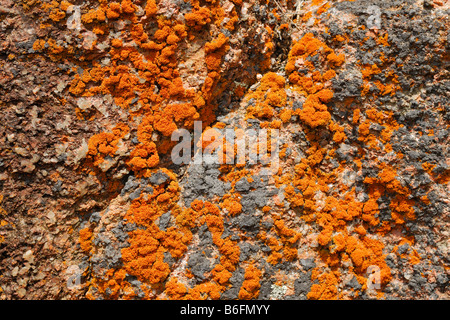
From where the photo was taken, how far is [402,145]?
277cm

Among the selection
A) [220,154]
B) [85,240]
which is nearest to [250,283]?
[220,154]

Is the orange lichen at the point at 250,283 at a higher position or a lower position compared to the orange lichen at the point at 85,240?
lower

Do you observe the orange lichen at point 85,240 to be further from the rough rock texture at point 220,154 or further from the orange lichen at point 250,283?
the orange lichen at point 250,283

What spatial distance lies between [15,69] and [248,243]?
2.14m

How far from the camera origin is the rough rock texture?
8.32 ft

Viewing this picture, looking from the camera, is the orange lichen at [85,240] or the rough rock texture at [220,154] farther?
the orange lichen at [85,240]

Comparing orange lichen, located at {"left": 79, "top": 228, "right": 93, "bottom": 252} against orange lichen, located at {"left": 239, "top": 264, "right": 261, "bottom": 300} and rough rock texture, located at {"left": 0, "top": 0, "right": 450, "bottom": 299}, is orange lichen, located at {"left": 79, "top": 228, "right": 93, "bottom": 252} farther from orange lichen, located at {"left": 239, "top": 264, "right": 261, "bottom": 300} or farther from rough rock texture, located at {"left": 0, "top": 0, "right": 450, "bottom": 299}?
orange lichen, located at {"left": 239, "top": 264, "right": 261, "bottom": 300}

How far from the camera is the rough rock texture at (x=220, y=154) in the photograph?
8.32ft

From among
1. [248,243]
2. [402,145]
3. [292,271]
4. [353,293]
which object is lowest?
[353,293]

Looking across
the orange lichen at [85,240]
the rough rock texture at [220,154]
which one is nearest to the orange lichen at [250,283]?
the rough rock texture at [220,154]

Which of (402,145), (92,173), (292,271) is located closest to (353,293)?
(292,271)

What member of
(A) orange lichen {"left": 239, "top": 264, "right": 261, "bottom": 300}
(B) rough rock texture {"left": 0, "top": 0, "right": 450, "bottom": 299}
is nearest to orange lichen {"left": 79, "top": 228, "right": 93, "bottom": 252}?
(B) rough rock texture {"left": 0, "top": 0, "right": 450, "bottom": 299}

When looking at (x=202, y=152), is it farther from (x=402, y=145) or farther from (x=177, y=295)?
(x=402, y=145)

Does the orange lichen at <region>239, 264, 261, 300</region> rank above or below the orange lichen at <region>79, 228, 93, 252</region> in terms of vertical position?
below
